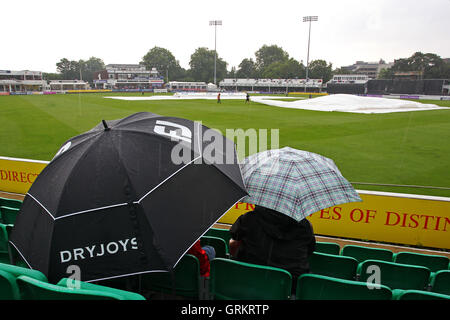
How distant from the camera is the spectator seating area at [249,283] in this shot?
5.82ft

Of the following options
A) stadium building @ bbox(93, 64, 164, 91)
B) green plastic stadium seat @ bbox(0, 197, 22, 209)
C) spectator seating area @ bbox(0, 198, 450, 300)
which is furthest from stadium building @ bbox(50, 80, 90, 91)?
spectator seating area @ bbox(0, 198, 450, 300)

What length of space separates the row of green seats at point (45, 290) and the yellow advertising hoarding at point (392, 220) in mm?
4793

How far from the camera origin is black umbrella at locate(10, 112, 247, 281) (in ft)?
6.48

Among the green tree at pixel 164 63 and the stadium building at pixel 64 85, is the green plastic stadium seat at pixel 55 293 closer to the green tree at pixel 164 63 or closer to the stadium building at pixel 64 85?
the stadium building at pixel 64 85

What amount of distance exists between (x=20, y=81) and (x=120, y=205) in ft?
319

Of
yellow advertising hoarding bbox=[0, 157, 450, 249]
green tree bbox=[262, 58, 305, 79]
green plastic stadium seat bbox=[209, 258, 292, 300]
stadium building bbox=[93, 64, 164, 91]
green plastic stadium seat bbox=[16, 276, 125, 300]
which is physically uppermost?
green tree bbox=[262, 58, 305, 79]

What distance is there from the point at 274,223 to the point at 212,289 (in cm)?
80

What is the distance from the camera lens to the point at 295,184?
120 inches

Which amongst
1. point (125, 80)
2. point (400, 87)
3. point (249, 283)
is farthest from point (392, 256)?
point (125, 80)

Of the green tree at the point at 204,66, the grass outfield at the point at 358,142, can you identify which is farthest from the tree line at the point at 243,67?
the grass outfield at the point at 358,142

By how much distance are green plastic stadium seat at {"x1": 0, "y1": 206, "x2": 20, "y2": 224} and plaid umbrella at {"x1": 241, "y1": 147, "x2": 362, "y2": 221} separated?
11.5ft

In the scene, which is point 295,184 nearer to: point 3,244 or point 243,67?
point 3,244

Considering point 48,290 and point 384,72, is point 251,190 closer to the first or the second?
point 48,290

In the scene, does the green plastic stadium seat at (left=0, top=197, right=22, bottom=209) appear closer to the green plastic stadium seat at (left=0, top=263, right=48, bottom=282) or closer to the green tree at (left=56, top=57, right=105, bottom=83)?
the green plastic stadium seat at (left=0, top=263, right=48, bottom=282)
